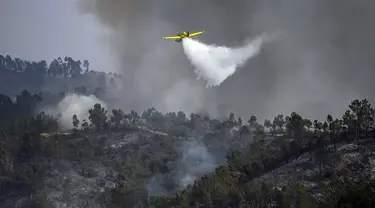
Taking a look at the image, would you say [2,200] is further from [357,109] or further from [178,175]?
[357,109]

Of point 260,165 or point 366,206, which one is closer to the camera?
point 366,206

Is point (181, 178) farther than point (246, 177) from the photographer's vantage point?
Yes

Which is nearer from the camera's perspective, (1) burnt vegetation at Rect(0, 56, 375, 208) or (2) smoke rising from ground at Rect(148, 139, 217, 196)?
(1) burnt vegetation at Rect(0, 56, 375, 208)

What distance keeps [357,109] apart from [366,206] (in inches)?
3114

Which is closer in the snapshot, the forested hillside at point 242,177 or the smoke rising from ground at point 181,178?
the forested hillside at point 242,177

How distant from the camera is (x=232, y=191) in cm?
12238

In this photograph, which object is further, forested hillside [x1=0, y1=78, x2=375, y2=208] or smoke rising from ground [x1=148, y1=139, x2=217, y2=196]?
smoke rising from ground [x1=148, y1=139, x2=217, y2=196]

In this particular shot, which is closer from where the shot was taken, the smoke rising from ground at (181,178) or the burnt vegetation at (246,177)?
the burnt vegetation at (246,177)

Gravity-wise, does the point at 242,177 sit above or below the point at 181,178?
below

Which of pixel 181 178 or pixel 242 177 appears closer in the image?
pixel 242 177

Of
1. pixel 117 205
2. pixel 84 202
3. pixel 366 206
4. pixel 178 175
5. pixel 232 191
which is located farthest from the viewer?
pixel 178 175

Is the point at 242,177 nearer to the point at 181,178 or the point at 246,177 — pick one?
the point at 246,177

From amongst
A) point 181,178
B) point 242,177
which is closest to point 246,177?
point 242,177

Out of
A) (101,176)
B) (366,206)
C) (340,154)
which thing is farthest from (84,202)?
(366,206)
